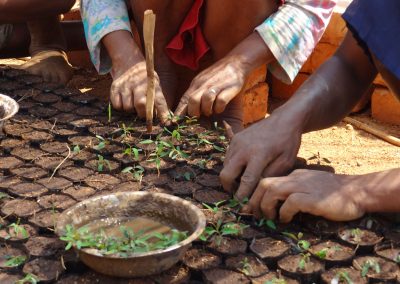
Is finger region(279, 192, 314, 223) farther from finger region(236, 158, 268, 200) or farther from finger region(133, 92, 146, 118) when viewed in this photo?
finger region(133, 92, 146, 118)

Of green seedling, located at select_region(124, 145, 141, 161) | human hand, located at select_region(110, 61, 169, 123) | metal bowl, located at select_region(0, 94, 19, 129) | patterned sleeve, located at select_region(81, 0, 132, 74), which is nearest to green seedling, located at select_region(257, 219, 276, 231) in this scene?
green seedling, located at select_region(124, 145, 141, 161)

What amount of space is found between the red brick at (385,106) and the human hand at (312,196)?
228 centimetres

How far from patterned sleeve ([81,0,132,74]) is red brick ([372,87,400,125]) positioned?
5.85 ft

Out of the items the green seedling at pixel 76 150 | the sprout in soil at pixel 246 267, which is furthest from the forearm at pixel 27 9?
the sprout in soil at pixel 246 267

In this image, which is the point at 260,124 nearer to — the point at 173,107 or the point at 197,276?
the point at 197,276

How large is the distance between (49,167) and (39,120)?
0.48 meters

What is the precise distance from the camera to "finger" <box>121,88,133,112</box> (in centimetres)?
309

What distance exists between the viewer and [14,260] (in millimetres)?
2123

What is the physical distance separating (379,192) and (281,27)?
128cm

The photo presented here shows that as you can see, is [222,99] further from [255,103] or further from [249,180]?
[255,103]

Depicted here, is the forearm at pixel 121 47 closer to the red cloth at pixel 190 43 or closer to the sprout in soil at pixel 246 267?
the red cloth at pixel 190 43

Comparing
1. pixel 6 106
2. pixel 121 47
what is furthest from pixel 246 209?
pixel 121 47

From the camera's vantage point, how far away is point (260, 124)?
262 cm

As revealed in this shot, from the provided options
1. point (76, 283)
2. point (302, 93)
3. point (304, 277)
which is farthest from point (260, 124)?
point (76, 283)
